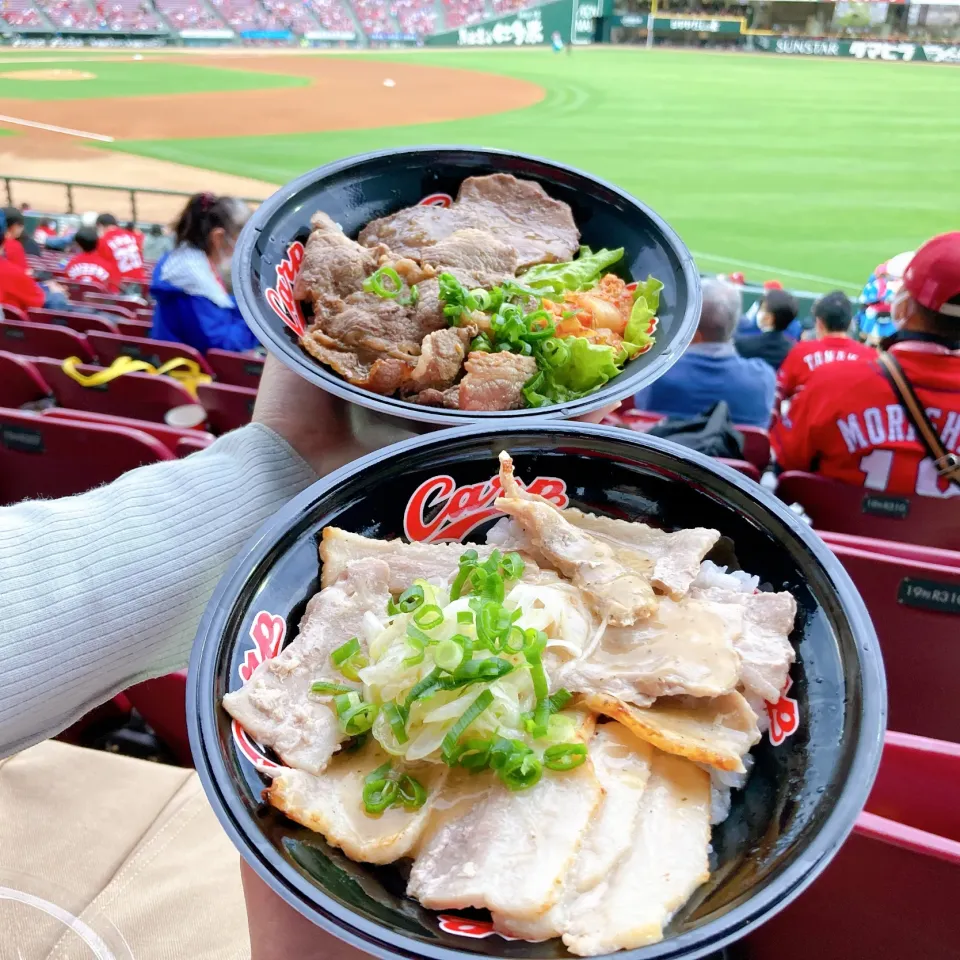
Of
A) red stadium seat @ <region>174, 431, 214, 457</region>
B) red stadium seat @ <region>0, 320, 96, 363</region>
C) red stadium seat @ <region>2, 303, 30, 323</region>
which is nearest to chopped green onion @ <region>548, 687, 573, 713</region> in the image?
red stadium seat @ <region>174, 431, 214, 457</region>

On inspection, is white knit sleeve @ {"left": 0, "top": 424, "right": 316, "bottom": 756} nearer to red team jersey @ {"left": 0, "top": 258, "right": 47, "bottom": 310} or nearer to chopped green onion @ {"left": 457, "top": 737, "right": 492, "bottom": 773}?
chopped green onion @ {"left": 457, "top": 737, "right": 492, "bottom": 773}

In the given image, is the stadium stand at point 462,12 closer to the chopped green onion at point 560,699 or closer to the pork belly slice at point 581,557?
the pork belly slice at point 581,557

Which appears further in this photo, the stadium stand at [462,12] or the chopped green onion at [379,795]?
the stadium stand at [462,12]

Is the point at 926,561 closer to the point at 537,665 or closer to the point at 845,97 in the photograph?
the point at 537,665

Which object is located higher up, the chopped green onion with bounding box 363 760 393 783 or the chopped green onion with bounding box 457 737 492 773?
the chopped green onion with bounding box 457 737 492 773

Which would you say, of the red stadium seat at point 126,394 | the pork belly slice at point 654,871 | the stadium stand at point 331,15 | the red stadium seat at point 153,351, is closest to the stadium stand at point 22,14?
the stadium stand at point 331,15

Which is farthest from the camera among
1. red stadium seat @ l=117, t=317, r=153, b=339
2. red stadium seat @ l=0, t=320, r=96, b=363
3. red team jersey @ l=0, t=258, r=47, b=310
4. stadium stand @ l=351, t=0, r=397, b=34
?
stadium stand @ l=351, t=0, r=397, b=34
